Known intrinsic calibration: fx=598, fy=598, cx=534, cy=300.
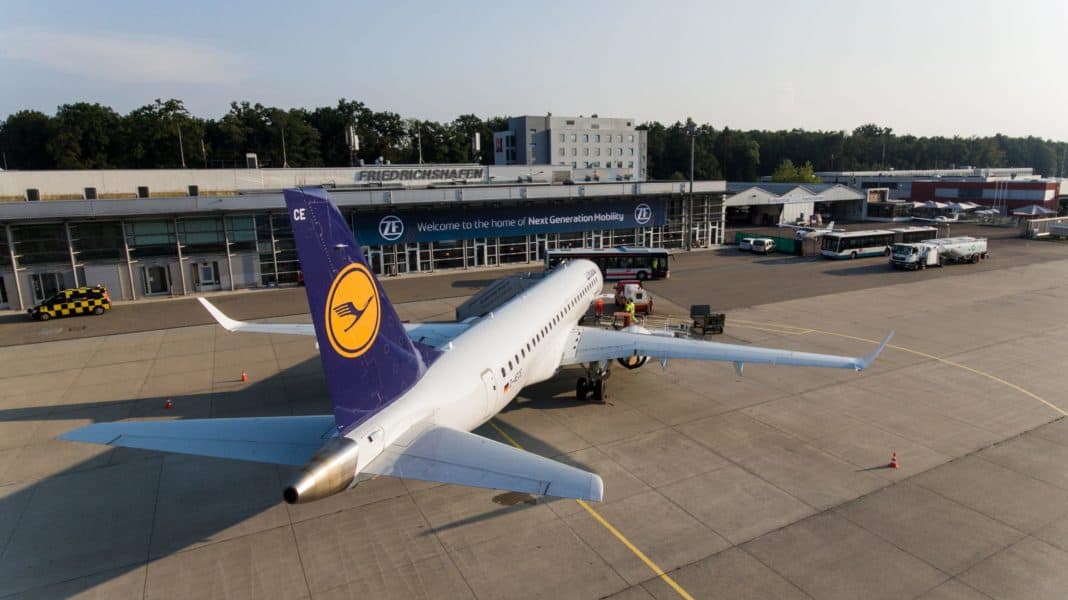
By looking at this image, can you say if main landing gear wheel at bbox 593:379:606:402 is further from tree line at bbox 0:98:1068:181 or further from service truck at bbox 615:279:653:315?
tree line at bbox 0:98:1068:181

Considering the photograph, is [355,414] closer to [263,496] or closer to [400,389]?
[400,389]

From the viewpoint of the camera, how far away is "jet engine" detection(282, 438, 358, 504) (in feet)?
42.3

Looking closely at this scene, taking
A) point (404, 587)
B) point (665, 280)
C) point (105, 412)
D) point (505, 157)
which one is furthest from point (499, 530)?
point (505, 157)

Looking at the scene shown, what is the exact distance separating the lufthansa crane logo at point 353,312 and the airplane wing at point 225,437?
2.77 meters

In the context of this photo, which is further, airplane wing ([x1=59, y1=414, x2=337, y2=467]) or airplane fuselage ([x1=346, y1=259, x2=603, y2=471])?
airplane fuselage ([x1=346, y1=259, x2=603, y2=471])

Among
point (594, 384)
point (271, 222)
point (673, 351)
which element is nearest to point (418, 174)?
point (271, 222)

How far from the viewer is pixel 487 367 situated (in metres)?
21.1

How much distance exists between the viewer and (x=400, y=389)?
1683 centimetres

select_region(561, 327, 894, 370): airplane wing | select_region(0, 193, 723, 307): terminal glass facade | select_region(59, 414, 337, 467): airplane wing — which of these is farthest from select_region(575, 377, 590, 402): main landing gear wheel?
select_region(0, 193, 723, 307): terminal glass facade

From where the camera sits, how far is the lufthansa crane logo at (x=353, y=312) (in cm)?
1373

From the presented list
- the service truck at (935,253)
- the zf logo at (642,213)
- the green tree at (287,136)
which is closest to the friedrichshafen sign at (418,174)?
the zf logo at (642,213)

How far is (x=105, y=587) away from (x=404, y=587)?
7811mm

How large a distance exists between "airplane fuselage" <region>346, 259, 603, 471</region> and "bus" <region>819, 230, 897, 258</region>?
50.4 metres

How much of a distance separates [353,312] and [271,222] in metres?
48.9
